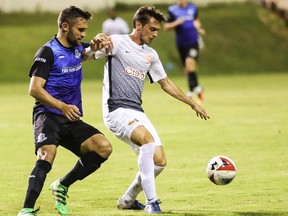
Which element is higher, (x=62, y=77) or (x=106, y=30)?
(x=62, y=77)

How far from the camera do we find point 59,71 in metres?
9.02

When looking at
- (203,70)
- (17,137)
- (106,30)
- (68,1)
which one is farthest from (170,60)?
(17,137)

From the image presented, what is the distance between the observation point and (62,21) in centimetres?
898

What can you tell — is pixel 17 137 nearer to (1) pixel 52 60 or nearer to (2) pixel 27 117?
(2) pixel 27 117

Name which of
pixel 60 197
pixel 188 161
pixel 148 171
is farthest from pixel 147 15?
pixel 188 161

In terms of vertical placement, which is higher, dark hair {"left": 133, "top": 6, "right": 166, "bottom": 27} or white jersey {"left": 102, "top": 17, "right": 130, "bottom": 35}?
dark hair {"left": 133, "top": 6, "right": 166, "bottom": 27}

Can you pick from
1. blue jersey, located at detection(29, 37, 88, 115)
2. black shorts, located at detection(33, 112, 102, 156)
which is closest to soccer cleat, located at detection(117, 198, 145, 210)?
black shorts, located at detection(33, 112, 102, 156)

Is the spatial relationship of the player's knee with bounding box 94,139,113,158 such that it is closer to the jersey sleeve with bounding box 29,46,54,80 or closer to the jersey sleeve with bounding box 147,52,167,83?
the jersey sleeve with bounding box 29,46,54,80

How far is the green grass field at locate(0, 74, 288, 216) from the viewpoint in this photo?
31.5 feet

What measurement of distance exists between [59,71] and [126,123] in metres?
0.89

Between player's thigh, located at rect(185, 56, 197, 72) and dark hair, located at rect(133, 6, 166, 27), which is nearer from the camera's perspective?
dark hair, located at rect(133, 6, 166, 27)

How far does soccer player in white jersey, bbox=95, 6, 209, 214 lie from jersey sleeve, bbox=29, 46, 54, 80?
813mm

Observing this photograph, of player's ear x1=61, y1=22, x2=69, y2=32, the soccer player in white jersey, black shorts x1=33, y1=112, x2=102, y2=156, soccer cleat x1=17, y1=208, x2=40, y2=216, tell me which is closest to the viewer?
soccer cleat x1=17, y1=208, x2=40, y2=216

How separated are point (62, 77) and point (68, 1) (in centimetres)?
3362
